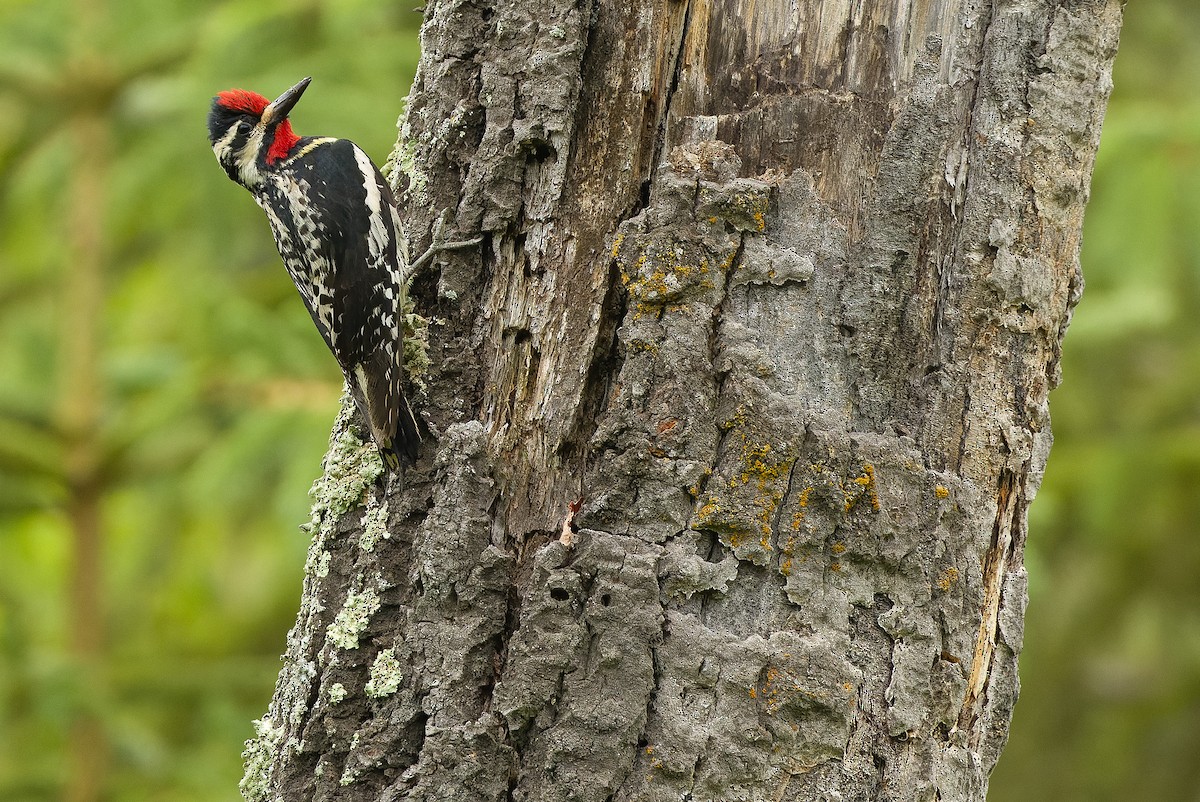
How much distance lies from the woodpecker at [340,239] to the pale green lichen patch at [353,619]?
0.80ft

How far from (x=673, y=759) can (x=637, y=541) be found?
34 centimetres

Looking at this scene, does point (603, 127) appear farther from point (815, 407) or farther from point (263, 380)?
point (263, 380)

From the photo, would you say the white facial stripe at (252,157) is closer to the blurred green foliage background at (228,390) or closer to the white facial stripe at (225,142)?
the white facial stripe at (225,142)

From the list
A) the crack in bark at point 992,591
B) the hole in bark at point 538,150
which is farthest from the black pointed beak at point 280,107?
the crack in bark at point 992,591

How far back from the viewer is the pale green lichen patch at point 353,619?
2.04 metres

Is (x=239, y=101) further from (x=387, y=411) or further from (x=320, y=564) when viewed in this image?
(x=320, y=564)

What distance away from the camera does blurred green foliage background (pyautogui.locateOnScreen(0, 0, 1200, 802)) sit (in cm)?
462

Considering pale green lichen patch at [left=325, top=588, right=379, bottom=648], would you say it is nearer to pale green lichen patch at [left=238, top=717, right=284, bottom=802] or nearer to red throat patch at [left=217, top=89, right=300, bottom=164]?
pale green lichen patch at [left=238, top=717, right=284, bottom=802]

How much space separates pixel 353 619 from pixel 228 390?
291cm

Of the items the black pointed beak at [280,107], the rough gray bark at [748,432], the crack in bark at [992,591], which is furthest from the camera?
the black pointed beak at [280,107]

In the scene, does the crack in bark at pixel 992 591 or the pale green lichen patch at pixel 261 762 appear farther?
the pale green lichen patch at pixel 261 762

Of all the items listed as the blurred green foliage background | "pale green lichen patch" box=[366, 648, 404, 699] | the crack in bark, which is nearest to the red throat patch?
the blurred green foliage background

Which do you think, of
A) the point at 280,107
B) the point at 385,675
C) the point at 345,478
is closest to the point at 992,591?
the point at 385,675

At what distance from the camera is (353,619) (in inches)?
80.9
